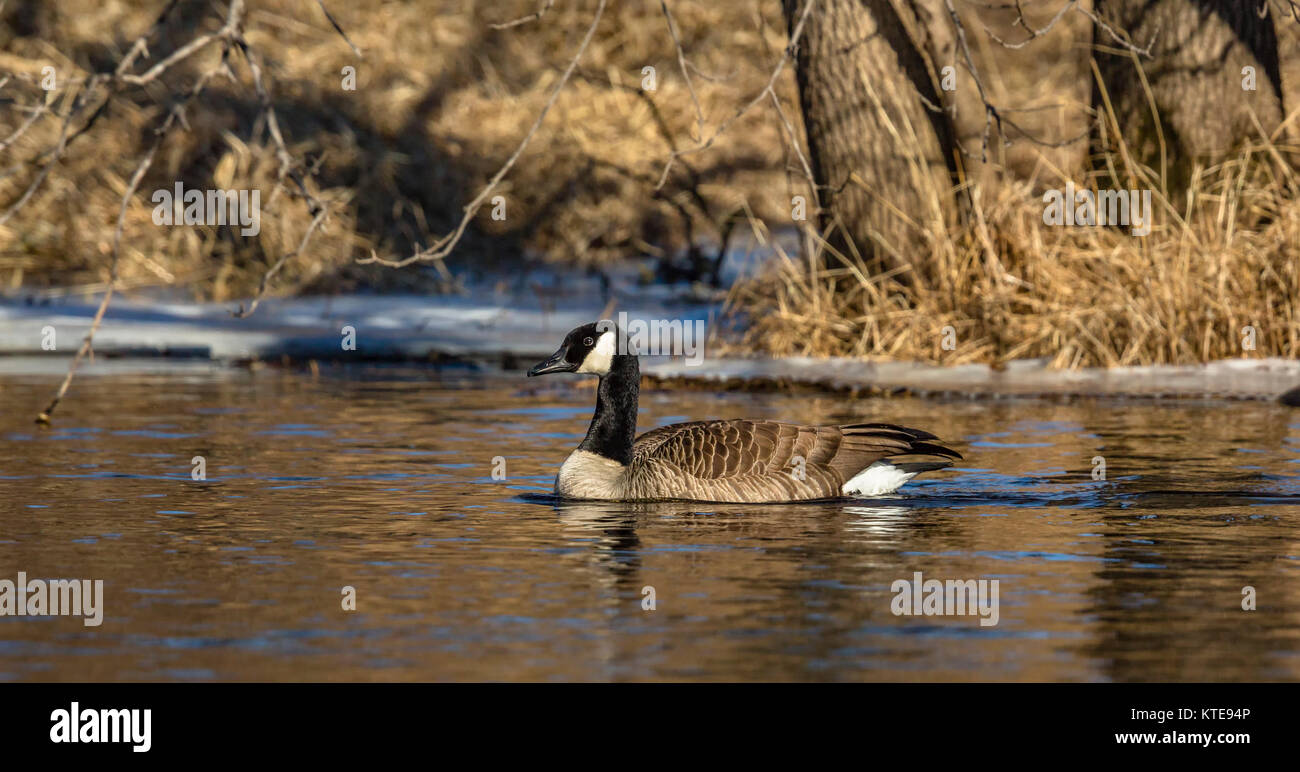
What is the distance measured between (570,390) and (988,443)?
503 cm

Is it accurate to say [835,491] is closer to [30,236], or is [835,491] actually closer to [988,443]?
[988,443]

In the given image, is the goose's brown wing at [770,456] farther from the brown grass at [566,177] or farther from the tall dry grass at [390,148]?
the tall dry grass at [390,148]

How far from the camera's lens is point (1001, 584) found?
317 inches

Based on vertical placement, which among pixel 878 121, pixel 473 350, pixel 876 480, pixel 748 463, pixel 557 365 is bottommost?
pixel 876 480

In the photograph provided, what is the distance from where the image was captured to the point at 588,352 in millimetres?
11070

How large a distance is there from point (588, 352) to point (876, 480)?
1680 mm

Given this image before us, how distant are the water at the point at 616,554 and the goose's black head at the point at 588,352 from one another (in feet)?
2.21

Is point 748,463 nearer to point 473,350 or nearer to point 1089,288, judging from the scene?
point 1089,288

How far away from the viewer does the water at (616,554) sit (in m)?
6.74

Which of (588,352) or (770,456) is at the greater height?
(588,352)

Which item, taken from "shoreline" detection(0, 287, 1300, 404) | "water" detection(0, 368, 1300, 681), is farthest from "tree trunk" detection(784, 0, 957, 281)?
"water" detection(0, 368, 1300, 681)

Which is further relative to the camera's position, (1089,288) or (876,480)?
(1089,288)

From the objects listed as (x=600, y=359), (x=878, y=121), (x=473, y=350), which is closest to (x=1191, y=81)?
(x=878, y=121)
